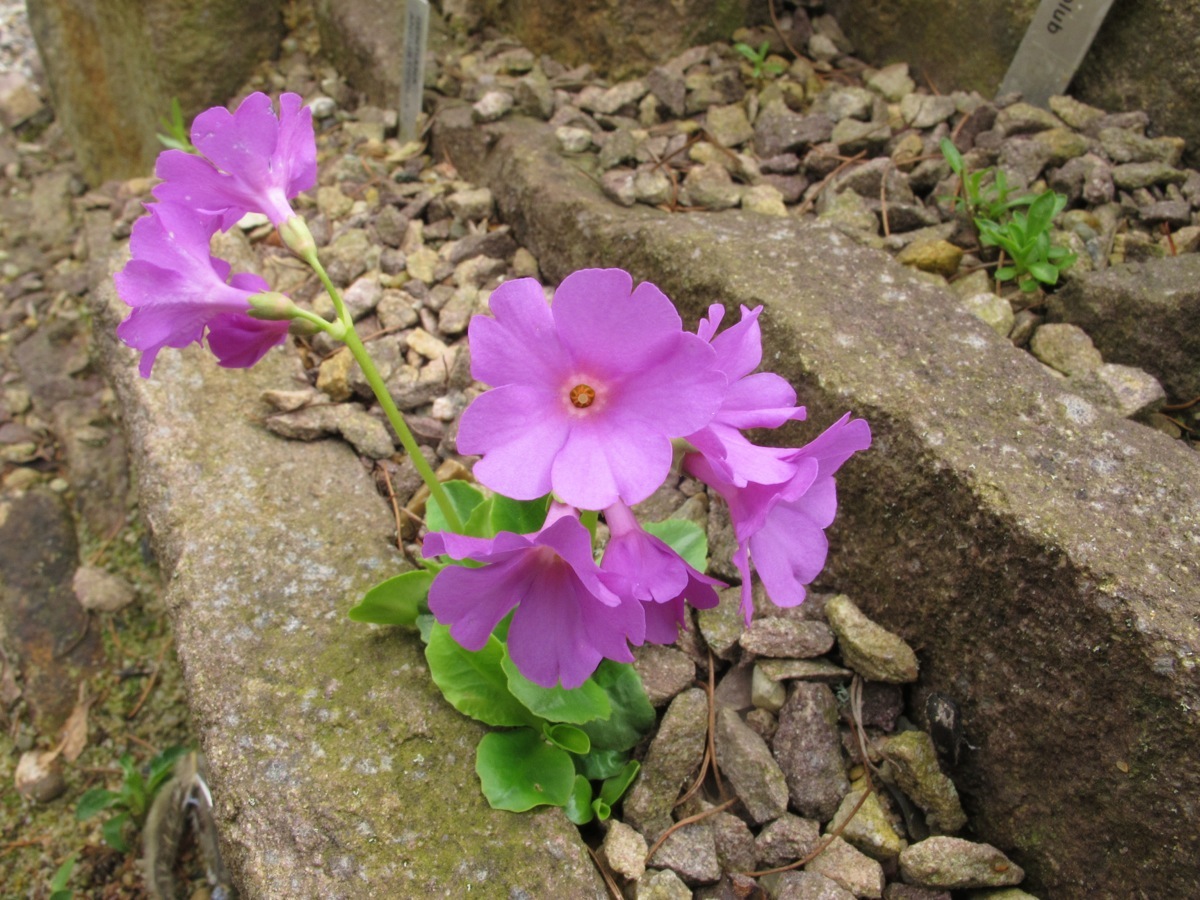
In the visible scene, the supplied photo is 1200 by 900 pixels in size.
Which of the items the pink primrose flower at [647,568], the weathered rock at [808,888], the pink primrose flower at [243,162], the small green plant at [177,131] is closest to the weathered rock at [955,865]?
the weathered rock at [808,888]

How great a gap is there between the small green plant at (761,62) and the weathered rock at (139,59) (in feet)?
7.55

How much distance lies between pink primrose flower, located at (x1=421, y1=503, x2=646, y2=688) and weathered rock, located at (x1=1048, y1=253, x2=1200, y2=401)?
1682 mm

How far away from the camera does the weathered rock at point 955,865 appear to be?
164cm

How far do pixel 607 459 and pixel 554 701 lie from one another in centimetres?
59

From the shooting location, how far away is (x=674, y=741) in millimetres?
1766

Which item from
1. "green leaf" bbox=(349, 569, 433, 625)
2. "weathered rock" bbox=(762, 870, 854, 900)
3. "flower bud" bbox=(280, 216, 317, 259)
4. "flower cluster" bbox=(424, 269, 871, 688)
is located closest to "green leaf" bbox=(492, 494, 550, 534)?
"green leaf" bbox=(349, 569, 433, 625)

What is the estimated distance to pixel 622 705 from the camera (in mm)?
1742

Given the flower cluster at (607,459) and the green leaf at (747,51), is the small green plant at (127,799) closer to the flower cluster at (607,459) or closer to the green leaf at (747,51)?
the flower cluster at (607,459)

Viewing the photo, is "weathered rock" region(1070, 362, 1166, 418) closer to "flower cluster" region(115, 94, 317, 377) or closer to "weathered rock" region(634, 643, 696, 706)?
"weathered rock" region(634, 643, 696, 706)

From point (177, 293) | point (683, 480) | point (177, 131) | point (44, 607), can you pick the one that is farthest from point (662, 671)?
point (177, 131)

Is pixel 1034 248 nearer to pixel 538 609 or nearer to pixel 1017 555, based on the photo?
Result: pixel 1017 555

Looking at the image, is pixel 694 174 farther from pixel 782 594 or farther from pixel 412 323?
pixel 782 594

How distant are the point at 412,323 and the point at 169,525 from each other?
1.02 meters

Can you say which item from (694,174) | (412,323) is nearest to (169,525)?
(412,323)
